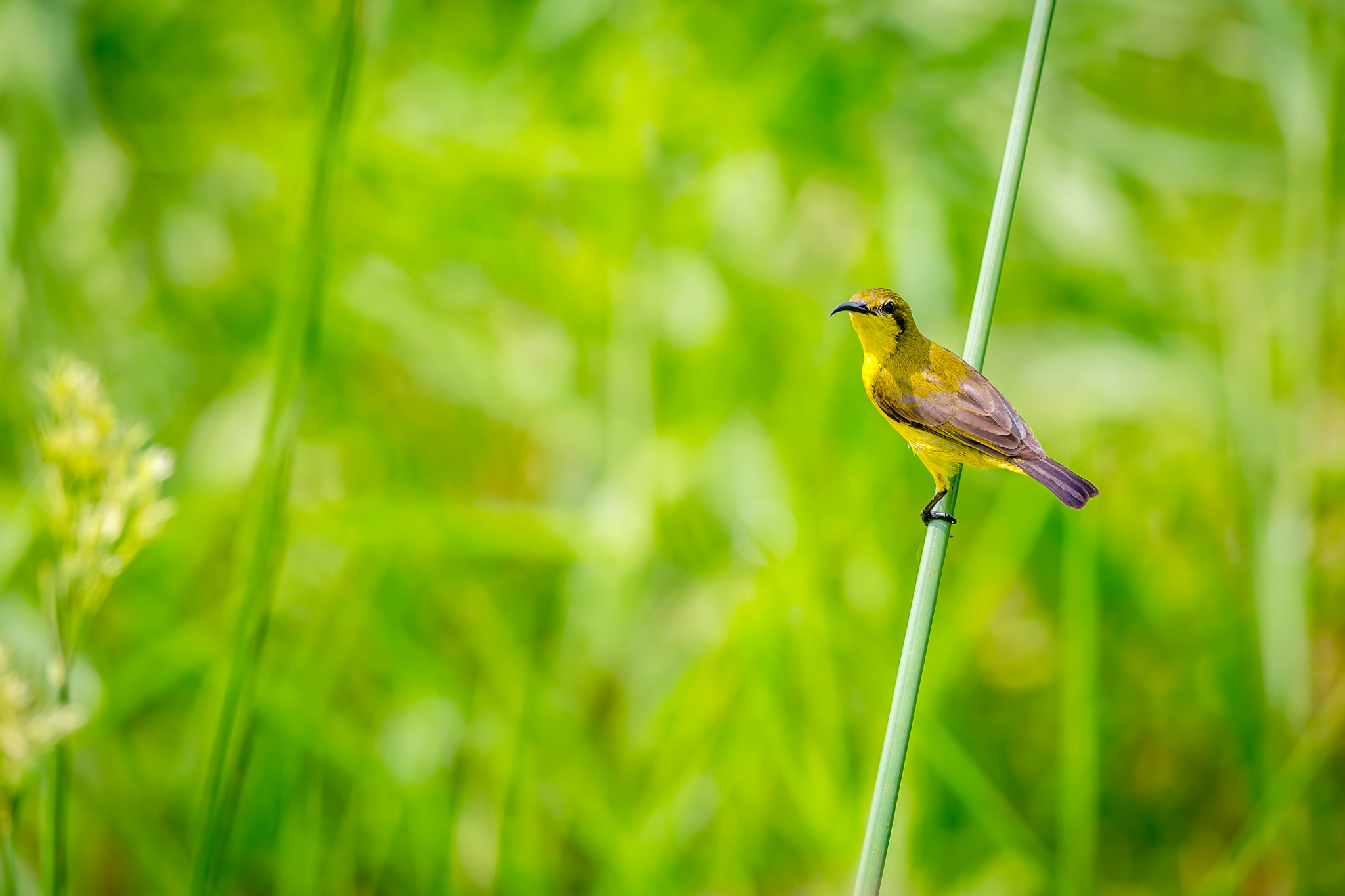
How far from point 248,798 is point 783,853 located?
780 mm

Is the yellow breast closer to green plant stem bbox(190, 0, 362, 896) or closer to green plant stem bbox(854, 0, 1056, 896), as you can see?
green plant stem bbox(854, 0, 1056, 896)

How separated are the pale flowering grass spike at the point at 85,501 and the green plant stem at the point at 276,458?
71mm

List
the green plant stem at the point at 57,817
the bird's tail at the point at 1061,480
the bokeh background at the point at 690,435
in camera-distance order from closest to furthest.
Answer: the bird's tail at the point at 1061,480 → the green plant stem at the point at 57,817 → the bokeh background at the point at 690,435

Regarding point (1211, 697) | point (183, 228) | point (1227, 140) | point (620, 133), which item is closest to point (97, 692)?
point (183, 228)

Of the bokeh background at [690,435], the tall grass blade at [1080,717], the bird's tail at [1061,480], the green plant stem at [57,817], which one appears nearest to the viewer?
the bird's tail at [1061,480]

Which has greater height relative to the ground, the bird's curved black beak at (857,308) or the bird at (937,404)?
the bird's curved black beak at (857,308)

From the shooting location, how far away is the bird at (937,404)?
1.36 feet

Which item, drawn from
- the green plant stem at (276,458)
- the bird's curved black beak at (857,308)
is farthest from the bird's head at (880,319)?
the green plant stem at (276,458)

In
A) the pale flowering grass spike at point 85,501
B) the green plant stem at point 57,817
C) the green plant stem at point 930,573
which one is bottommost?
the green plant stem at point 57,817

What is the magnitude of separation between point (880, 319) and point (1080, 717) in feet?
2.59

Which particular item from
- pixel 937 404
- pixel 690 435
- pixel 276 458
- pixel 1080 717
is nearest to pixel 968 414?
pixel 937 404

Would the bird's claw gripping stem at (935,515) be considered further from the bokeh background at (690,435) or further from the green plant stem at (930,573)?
the bokeh background at (690,435)

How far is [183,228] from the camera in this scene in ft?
5.69

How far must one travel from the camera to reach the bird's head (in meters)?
0.44
